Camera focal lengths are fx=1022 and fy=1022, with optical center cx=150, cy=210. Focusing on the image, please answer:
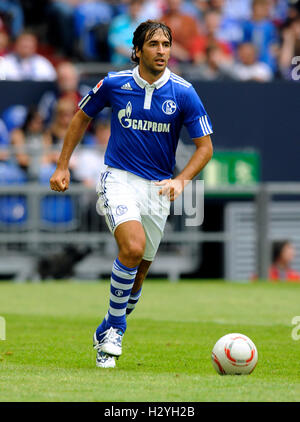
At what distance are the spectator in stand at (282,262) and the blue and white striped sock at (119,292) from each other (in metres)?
9.69

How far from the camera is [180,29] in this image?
1942cm

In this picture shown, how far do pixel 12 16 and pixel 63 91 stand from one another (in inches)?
123

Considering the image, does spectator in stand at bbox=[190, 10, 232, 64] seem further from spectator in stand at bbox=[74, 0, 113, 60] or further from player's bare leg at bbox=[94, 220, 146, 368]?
player's bare leg at bbox=[94, 220, 146, 368]

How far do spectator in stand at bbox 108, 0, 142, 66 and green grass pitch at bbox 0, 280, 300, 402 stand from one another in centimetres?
466

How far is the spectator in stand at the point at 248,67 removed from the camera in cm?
1919

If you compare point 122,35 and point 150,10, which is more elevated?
point 150,10

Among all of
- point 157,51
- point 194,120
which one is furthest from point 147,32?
point 194,120

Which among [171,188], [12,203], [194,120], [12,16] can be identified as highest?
[12,16]

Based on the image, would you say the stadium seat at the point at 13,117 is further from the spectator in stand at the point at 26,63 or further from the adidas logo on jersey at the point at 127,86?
the adidas logo on jersey at the point at 127,86

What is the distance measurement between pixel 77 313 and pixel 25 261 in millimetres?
4617

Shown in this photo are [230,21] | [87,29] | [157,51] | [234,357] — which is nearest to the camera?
[234,357]

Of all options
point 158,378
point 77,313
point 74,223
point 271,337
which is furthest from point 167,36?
point 74,223

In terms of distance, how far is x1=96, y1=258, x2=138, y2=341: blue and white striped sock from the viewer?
766 cm

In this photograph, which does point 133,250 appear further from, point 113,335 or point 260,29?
point 260,29
